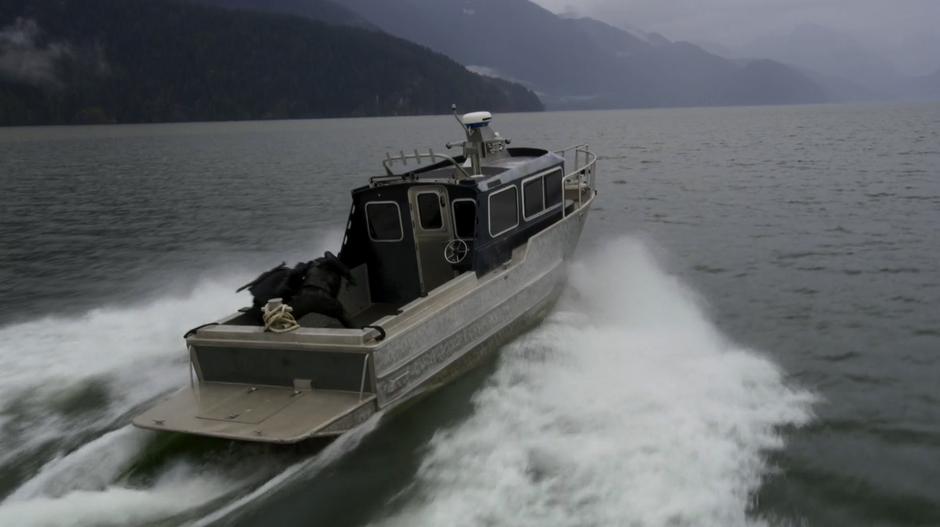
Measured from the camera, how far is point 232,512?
22.4 feet

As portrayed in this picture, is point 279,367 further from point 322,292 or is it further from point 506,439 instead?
point 506,439

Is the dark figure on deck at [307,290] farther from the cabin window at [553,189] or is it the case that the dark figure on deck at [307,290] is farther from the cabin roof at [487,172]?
the cabin window at [553,189]

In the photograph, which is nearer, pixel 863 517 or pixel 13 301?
pixel 863 517

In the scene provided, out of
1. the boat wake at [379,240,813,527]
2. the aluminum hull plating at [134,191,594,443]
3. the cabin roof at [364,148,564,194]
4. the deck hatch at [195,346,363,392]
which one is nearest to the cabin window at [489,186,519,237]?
the cabin roof at [364,148,564,194]

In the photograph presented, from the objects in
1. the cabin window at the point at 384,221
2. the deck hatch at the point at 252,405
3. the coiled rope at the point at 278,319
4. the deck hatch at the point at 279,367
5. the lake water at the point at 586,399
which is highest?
the cabin window at the point at 384,221

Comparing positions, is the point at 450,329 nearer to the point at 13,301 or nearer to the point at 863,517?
the point at 863,517

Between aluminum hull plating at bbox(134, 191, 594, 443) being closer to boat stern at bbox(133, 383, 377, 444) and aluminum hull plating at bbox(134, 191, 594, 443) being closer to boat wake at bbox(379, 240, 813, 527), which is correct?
boat stern at bbox(133, 383, 377, 444)

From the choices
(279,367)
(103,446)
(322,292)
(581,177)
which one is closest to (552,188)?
(581,177)

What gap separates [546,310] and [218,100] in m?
191

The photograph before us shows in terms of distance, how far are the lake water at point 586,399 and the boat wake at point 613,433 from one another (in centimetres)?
3

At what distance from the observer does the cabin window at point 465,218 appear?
36.0 ft

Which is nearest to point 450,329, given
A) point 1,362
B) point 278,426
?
point 278,426

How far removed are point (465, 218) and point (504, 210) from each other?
0.81 meters

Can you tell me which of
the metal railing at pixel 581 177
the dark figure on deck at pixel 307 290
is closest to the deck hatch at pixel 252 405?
the dark figure on deck at pixel 307 290
